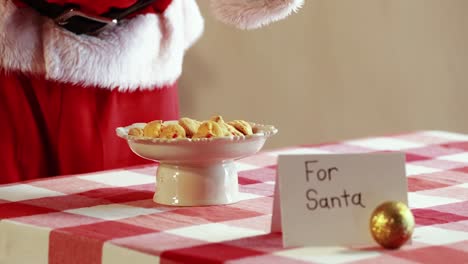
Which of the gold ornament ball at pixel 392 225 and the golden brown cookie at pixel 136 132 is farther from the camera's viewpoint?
the golden brown cookie at pixel 136 132

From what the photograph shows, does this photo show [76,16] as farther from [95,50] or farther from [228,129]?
[228,129]

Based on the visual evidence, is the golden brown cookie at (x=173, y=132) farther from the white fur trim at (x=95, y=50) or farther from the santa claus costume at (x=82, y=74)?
the white fur trim at (x=95, y=50)

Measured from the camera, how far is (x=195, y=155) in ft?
3.94

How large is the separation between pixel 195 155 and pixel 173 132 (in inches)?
1.6

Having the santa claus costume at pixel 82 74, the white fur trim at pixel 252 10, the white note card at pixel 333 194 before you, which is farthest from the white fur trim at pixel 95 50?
the white note card at pixel 333 194

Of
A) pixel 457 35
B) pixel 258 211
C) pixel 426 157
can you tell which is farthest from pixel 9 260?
pixel 457 35

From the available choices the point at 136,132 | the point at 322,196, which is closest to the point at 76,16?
the point at 136,132

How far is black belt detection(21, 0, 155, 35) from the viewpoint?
5.20ft

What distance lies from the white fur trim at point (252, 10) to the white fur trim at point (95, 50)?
0.20 m

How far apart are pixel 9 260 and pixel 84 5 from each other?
57cm

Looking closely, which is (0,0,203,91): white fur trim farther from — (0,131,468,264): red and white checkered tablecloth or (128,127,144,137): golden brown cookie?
(128,127,144,137): golden brown cookie

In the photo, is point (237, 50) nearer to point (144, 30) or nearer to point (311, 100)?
point (311, 100)

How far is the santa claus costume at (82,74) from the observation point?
1.62m

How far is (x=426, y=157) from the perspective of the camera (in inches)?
62.2
